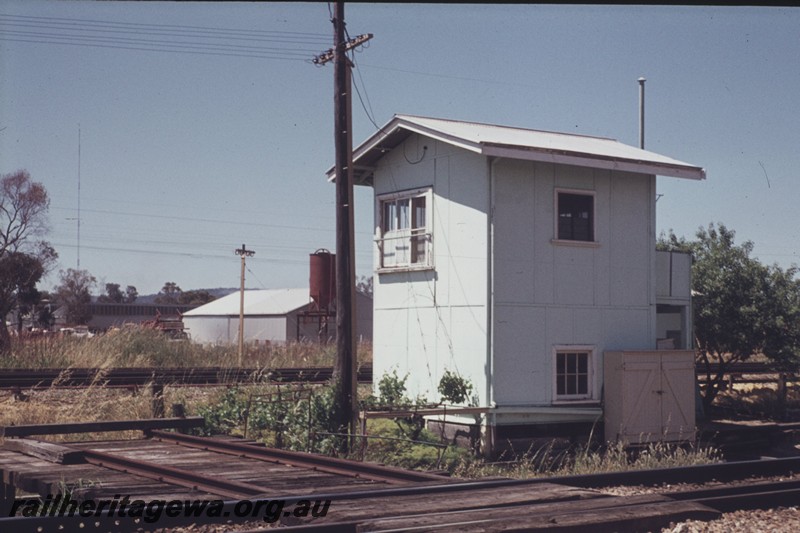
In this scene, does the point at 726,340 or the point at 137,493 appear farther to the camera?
the point at 726,340

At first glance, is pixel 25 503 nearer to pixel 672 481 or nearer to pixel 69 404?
pixel 672 481

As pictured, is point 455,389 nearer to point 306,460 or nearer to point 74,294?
point 306,460

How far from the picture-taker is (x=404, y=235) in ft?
63.2

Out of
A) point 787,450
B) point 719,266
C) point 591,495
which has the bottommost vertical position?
point 787,450

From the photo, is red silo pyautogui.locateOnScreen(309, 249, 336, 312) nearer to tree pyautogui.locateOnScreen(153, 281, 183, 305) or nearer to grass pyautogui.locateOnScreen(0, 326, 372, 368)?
grass pyautogui.locateOnScreen(0, 326, 372, 368)

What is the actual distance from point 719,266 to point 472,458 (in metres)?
11.0

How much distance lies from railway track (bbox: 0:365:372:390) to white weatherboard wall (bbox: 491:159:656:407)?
15.2 ft

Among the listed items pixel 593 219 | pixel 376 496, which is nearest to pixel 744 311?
pixel 593 219

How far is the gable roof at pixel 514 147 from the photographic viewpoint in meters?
17.1

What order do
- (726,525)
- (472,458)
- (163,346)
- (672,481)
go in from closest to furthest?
1. (726,525)
2. (672,481)
3. (472,458)
4. (163,346)

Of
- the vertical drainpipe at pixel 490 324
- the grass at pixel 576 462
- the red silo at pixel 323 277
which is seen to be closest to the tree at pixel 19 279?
the red silo at pixel 323 277

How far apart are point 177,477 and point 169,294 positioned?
106 metres

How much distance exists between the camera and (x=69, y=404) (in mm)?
18234

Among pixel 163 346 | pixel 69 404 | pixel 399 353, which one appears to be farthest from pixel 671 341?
pixel 163 346
